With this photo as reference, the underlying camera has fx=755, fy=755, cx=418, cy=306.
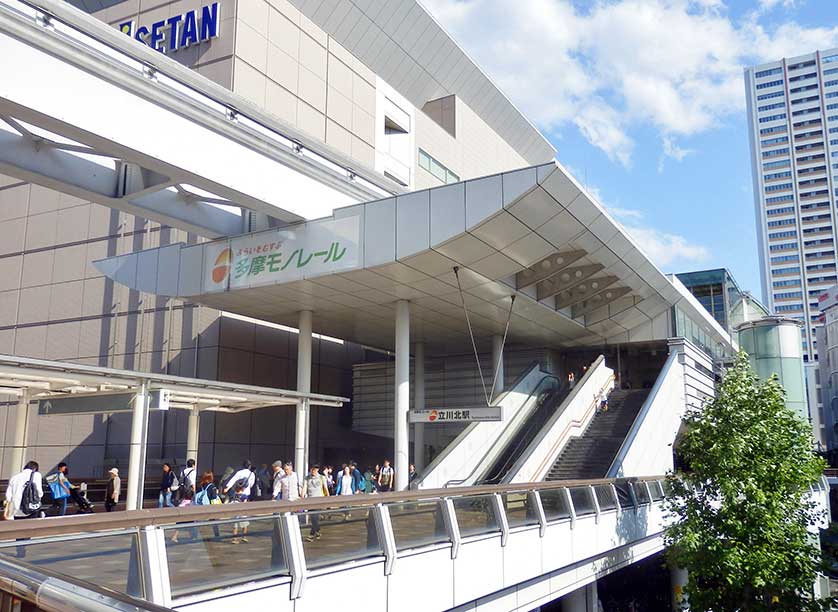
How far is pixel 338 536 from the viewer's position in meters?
7.24

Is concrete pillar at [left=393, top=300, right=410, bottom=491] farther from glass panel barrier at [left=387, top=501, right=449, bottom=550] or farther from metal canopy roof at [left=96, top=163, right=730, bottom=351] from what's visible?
glass panel barrier at [left=387, top=501, right=449, bottom=550]

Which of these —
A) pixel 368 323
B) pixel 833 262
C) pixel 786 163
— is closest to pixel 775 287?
pixel 833 262

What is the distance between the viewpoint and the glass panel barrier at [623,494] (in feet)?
48.8

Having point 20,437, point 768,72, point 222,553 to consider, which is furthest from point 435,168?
point 768,72

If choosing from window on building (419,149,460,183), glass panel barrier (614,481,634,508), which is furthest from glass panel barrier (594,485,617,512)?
window on building (419,149,460,183)

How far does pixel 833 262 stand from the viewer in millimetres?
120188

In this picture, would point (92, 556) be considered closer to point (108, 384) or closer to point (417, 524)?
point (417, 524)

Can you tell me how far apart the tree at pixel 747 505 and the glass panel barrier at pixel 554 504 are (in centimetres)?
216

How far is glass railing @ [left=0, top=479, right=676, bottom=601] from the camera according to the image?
14.0ft

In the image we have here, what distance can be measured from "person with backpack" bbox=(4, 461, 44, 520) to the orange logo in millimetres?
9535

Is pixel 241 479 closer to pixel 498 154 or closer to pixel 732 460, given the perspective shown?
pixel 732 460

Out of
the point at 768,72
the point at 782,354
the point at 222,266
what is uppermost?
the point at 768,72

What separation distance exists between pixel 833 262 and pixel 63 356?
12149 centimetres

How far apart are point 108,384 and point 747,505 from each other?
35.5 ft
